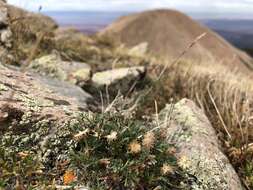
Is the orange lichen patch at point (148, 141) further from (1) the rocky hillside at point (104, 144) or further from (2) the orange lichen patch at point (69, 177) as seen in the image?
(2) the orange lichen patch at point (69, 177)

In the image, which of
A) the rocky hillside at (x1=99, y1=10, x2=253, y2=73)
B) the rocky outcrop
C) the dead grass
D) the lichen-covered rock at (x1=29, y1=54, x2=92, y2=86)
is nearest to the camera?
the dead grass

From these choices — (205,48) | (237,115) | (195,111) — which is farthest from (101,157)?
(205,48)

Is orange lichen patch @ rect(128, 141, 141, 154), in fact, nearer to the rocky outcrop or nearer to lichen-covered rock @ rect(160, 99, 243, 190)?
lichen-covered rock @ rect(160, 99, 243, 190)

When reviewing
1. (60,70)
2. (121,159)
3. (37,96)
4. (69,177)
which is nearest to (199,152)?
(121,159)

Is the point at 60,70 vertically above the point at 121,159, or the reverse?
the point at 121,159

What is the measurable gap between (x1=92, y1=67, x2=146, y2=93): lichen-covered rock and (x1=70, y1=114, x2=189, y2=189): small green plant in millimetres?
2407

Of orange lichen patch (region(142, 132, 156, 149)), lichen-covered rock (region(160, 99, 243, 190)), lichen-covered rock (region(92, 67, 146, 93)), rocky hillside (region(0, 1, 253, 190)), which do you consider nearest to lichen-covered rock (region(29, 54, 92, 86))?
lichen-covered rock (region(92, 67, 146, 93))

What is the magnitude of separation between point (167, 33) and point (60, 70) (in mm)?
10296

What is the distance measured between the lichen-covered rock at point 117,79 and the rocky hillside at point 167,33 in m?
8.80

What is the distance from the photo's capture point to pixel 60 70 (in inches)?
237

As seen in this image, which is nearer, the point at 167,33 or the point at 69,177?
the point at 69,177

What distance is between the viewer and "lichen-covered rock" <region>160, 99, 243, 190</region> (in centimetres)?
372

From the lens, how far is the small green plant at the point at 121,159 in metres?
3.24

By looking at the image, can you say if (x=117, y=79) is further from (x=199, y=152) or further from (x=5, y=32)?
(x=199, y=152)
